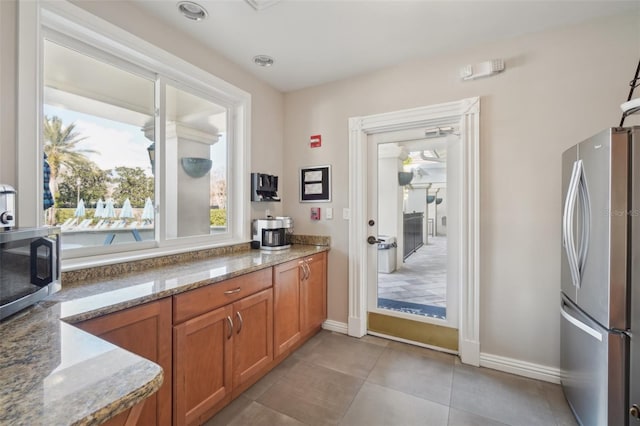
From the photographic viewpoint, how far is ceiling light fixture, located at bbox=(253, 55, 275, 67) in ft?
8.00

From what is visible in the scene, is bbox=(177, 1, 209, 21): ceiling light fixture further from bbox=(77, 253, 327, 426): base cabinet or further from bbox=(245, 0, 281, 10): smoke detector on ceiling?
bbox=(77, 253, 327, 426): base cabinet

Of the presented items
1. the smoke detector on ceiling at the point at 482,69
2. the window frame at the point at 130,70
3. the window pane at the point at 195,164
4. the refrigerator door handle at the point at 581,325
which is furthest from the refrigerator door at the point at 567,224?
the window pane at the point at 195,164

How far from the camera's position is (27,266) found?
3.49 ft

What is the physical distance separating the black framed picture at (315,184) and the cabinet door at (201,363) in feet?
5.02

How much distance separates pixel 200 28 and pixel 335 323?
110 inches

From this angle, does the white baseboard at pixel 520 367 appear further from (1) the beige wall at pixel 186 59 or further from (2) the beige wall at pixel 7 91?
(2) the beige wall at pixel 7 91

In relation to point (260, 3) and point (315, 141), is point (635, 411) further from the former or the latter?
point (260, 3)

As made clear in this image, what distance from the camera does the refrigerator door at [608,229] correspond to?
1316mm

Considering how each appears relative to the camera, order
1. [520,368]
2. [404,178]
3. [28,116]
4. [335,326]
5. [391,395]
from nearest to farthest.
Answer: [28,116], [391,395], [520,368], [404,178], [335,326]

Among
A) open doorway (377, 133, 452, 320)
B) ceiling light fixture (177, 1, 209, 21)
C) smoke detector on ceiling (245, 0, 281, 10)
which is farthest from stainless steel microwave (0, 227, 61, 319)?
open doorway (377, 133, 452, 320)

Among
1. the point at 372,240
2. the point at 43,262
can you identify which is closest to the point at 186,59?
the point at 43,262

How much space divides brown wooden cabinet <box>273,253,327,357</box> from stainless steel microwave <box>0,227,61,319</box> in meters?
1.24

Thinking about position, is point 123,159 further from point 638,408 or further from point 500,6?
point 638,408

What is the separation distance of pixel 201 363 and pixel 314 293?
1.28 metres
